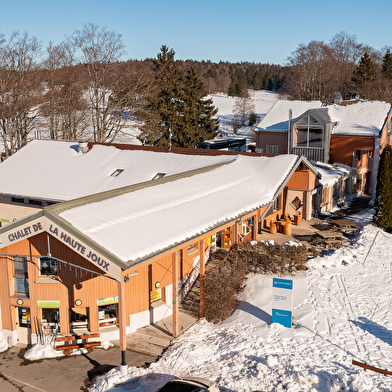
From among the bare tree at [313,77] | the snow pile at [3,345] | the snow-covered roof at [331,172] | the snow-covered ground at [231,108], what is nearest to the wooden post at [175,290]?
the snow pile at [3,345]

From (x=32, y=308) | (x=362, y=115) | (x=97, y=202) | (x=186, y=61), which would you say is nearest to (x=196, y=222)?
(x=97, y=202)

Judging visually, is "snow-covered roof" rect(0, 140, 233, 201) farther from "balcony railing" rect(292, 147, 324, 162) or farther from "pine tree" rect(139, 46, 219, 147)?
"pine tree" rect(139, 46, 219, 147)

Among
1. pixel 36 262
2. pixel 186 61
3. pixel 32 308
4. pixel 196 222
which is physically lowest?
pixel 32 308

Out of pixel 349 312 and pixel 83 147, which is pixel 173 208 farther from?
pixel 83 147

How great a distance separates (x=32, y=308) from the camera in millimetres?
13906

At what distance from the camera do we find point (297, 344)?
13.1 metres

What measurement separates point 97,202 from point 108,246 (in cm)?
317

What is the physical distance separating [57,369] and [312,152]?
28064 millimetres

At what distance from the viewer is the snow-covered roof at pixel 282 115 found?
39.3 meters

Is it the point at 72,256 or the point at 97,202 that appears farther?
the point at 97,202

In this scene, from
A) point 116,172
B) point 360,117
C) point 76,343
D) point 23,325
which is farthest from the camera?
point 360,117

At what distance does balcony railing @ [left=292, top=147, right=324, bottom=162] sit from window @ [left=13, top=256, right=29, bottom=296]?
25.9m

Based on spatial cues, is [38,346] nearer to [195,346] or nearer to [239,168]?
[195,346]

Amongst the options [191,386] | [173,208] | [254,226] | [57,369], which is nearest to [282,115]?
[254,226]
